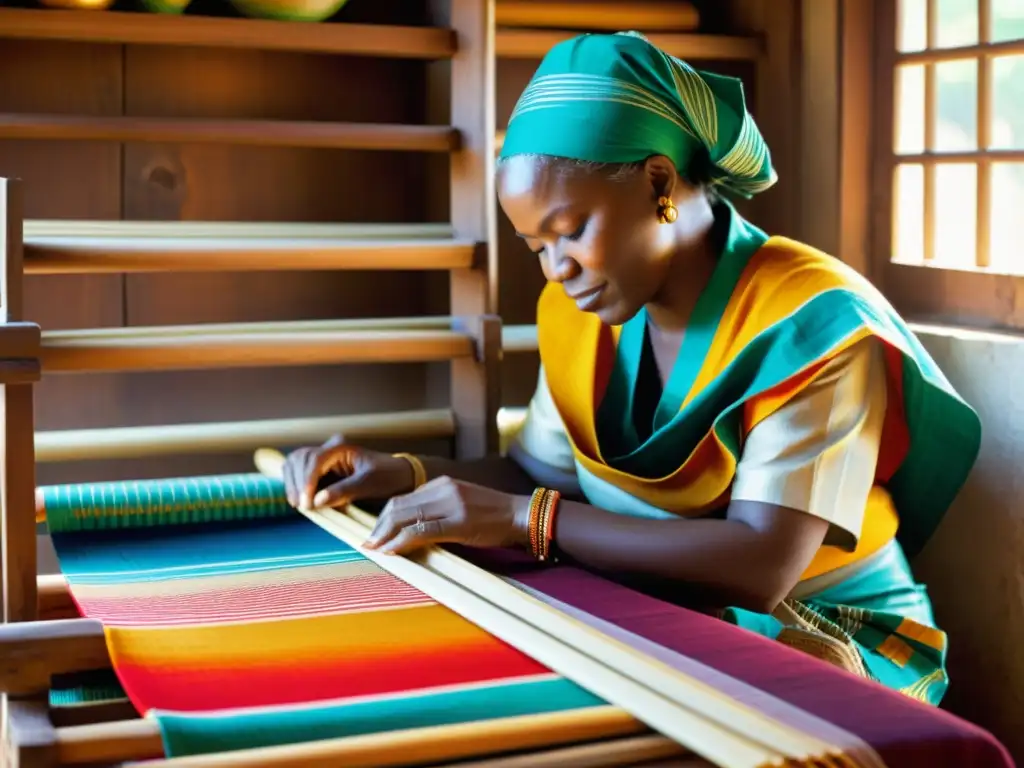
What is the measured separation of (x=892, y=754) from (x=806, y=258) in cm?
104

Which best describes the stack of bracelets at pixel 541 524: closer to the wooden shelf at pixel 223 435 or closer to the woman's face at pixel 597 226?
the woman's face at pixel 597 226

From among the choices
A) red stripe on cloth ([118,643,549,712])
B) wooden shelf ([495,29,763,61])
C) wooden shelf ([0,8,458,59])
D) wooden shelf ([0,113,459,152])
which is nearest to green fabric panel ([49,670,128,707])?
red stripe on cloth ([118,643,549,712])

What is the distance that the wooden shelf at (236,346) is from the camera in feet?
7.89

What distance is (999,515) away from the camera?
8.13ft

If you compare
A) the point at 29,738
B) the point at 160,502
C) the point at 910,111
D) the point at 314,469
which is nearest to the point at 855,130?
the point at 910,111

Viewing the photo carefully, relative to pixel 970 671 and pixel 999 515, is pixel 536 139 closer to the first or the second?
pixel 999 515

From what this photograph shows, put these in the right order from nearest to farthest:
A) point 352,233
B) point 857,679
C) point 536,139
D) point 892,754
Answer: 1. point 892,754
2. point 857,679
3. point 536,139
4. point 352,233

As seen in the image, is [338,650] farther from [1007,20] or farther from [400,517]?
[1007,20]

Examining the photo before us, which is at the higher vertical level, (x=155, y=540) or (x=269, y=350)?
(x=269, y=350)

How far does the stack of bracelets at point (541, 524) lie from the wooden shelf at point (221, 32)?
3.53ft

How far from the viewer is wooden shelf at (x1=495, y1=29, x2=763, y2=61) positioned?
9.63 feet

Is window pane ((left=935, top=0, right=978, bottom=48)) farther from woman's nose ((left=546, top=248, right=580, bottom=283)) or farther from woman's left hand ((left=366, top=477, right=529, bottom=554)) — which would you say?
woman's left hand ((left=366, top=477, right=529, bottom=554))

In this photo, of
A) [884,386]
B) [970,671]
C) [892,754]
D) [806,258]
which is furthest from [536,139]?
[970,671]

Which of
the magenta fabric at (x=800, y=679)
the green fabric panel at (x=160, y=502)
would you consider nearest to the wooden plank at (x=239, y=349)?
the green fabric panel at (x=160, y=502)
